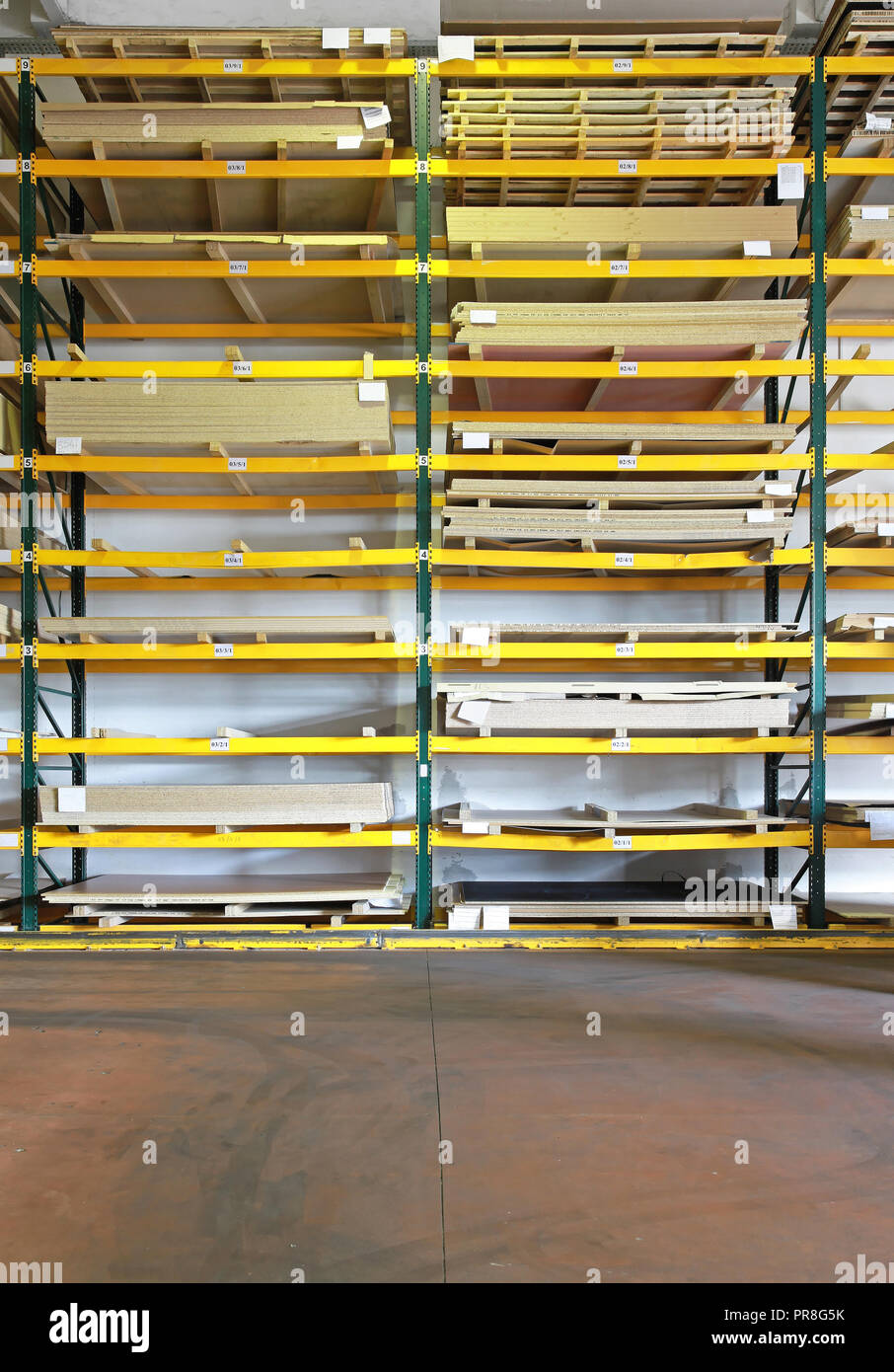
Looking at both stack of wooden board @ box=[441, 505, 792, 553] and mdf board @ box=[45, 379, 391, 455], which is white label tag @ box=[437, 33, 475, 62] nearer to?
mdf board @ box=[45, 379, 391, 455]

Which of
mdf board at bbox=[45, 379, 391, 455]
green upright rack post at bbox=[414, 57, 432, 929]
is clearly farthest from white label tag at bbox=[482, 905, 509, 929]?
mdf board at bbox=[45, 379, 391, 455]

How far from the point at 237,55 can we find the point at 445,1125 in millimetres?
6735

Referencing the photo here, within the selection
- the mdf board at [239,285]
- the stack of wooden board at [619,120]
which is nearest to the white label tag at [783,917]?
the stack of wooden board at [619,120]

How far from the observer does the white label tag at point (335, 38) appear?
5.91m

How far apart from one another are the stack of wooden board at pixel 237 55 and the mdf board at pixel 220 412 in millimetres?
2013

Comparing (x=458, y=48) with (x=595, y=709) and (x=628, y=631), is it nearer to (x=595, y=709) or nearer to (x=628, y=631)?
(x=628, y=631)

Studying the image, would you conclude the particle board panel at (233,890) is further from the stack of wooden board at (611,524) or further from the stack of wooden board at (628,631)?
the stack of wooden board at (611,524)

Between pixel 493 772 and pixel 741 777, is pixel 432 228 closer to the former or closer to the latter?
pixel 493 772

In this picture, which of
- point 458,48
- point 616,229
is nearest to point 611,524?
point 616,229

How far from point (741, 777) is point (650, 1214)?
528 cm

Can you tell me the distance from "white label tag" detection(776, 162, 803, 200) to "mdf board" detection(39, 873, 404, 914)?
552cm

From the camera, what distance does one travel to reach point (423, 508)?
6.28 m
